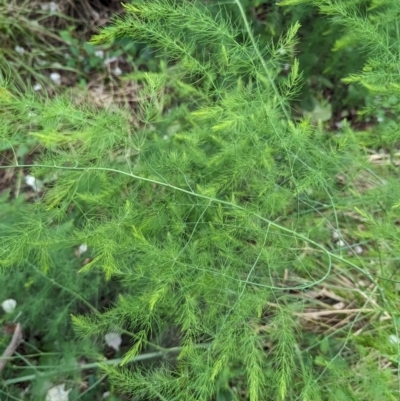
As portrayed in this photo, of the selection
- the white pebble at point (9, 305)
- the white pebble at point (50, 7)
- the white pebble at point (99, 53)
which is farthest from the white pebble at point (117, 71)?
the white pebble at point (9, 305)

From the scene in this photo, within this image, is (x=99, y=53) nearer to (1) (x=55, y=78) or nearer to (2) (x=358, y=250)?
(1) (x=55, y=78)

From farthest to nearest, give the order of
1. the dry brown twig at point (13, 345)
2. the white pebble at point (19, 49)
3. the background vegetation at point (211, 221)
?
1. the white pebble at point (19, 49)
2. the dry brown twig at point (13, 345)
3. the background vegetation at point (211, 221)

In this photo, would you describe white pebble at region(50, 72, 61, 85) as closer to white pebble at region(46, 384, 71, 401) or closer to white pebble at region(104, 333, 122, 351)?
white pebble at region(104, 333, 122, 351)

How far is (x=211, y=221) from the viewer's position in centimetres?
164

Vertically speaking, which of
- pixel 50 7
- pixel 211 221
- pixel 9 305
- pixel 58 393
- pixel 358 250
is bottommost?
pixel 58 393

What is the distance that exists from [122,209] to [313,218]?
803 millimetres

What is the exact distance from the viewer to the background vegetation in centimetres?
142

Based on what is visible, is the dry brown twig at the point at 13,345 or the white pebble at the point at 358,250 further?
the white pebble at the point at 358,250

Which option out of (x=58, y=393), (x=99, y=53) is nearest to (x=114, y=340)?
(x=58, y=393)

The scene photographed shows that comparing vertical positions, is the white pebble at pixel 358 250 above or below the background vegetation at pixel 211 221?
below

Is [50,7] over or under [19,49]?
over

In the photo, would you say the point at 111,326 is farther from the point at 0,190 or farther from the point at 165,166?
the point at 0,190

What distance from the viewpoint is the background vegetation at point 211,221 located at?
1.42m

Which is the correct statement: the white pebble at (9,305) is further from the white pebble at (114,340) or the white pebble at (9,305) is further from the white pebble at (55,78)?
the white pebble at (55,78)
